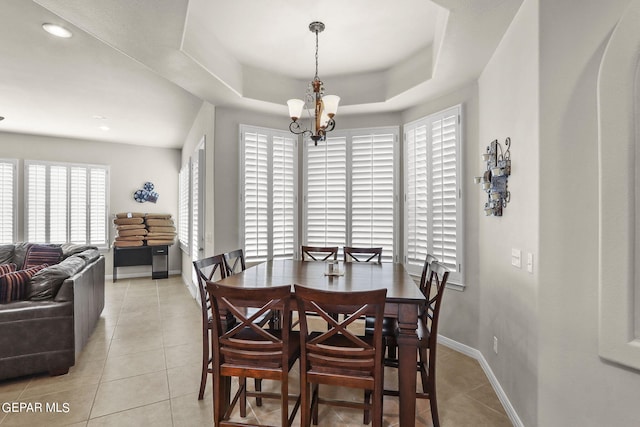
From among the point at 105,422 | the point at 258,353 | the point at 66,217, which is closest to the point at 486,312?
the point at 258,353

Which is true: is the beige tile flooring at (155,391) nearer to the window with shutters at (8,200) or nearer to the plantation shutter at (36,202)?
the plantation shutter at (36,202)

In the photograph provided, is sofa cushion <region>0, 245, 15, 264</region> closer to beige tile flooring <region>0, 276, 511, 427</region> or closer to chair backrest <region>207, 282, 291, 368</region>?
beige tile flooring <region>0, 276, 511, 427</region>

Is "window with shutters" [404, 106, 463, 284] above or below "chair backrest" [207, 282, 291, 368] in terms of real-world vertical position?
above

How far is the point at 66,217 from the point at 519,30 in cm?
791

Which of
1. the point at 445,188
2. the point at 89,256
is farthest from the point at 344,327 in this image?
the point at 89,256

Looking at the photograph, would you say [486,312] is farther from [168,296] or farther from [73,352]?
[168,296]

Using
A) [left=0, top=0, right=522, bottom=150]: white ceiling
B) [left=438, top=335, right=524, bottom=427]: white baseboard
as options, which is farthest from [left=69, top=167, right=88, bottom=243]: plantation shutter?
[left=438, top=335, right=524, bottom=427]: white baseboard

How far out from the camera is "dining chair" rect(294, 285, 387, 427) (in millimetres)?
1655

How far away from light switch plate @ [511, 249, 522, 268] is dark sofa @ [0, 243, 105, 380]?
3589 mm

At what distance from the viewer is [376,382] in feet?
5.60

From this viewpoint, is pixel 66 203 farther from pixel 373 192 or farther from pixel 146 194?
pixel 373 192

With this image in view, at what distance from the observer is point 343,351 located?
173cm

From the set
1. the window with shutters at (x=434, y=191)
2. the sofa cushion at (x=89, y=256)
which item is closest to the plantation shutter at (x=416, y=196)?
the window with shutters at (x=434, y=191)

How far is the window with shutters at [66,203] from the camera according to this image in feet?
20.7
